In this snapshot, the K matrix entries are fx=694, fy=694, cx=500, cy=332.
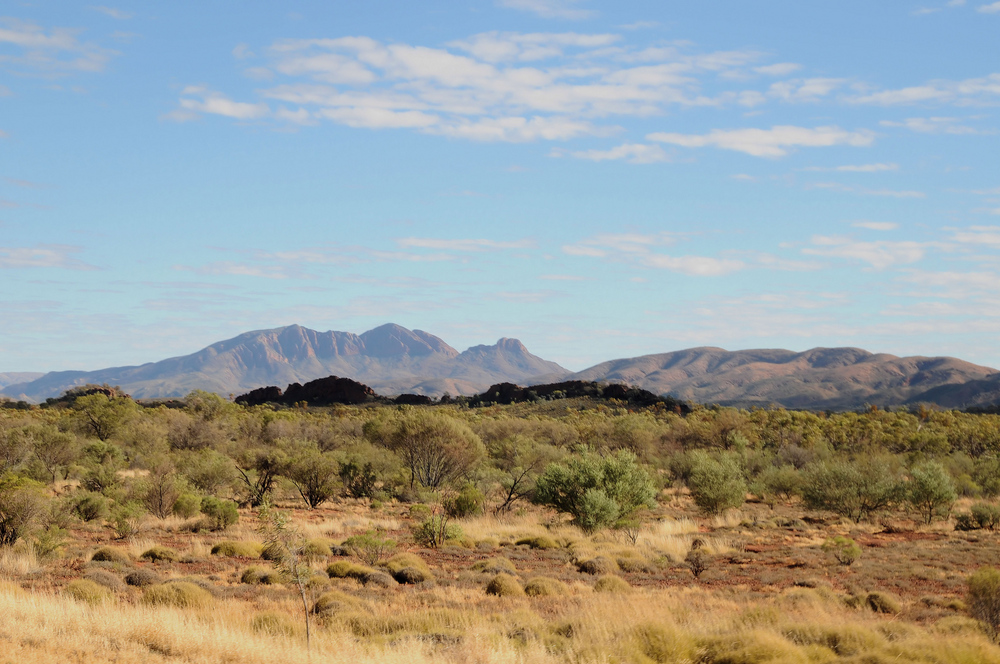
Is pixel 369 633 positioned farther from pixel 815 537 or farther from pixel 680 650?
pixel 815 537

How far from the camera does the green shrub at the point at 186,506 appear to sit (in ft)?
84.0

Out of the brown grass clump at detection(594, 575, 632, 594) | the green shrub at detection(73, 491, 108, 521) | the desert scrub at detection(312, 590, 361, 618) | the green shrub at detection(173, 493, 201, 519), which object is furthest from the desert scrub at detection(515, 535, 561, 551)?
the green shrub at detection(73, 491, 108, 521)

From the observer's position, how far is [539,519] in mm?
28531

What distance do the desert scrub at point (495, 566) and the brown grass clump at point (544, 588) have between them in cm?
211

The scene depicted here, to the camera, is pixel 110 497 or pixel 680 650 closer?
pixel 680 650

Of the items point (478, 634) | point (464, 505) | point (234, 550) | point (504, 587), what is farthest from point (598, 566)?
point (464, 505)

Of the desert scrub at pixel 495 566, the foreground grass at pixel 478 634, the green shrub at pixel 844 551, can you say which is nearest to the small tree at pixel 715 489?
the green shrub at pixel 844 551

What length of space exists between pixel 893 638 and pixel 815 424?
50648mm

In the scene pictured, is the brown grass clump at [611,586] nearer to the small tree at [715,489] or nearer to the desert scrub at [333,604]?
the desert scrub at [333,604]

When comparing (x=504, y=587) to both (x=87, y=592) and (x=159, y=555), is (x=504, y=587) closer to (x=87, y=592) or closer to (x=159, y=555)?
(x=87, y=592)

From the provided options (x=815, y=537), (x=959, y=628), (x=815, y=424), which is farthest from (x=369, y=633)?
(x=815, y=424)

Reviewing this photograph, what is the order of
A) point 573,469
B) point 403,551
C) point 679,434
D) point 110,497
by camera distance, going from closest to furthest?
point 403,551 → point 110,497 → point 573,469 → point 679,434

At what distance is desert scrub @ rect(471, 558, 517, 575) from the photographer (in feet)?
58.9

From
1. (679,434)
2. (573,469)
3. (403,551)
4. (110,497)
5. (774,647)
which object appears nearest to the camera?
(774,647)
